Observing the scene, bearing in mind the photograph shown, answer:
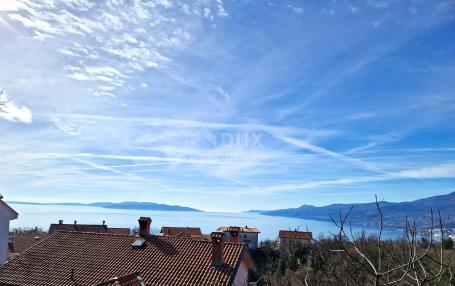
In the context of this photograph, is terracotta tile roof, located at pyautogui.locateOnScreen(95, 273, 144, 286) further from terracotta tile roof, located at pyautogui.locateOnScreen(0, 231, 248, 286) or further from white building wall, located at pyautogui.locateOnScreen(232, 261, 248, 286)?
white building wall, located at pyautogui.locateOnScreen(232, 261, 248, 286)

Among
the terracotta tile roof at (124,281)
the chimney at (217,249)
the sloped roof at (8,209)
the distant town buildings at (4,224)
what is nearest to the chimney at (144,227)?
the chimney at (217,249)

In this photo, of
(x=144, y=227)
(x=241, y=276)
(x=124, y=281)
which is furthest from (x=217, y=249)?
(x=124, y=281)

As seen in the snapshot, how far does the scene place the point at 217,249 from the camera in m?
17.7

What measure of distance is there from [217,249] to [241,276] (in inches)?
79.8

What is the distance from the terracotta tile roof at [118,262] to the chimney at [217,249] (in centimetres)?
23

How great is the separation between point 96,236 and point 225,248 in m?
6.83

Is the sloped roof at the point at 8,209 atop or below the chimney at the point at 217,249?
atop

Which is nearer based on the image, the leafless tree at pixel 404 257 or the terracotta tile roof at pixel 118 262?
the leafless tree at pixel 404 257

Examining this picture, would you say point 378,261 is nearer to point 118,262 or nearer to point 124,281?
point 124,281

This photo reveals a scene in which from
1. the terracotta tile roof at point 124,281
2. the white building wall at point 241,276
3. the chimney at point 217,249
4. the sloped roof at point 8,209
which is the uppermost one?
the sloped roof at point 8,209

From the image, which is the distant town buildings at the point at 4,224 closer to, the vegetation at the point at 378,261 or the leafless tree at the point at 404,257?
the vegetation at the point at 378,261

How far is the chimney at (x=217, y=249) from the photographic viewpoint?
17469mm

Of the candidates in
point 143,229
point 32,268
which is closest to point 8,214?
point 32,268

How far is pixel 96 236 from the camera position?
20.9m
